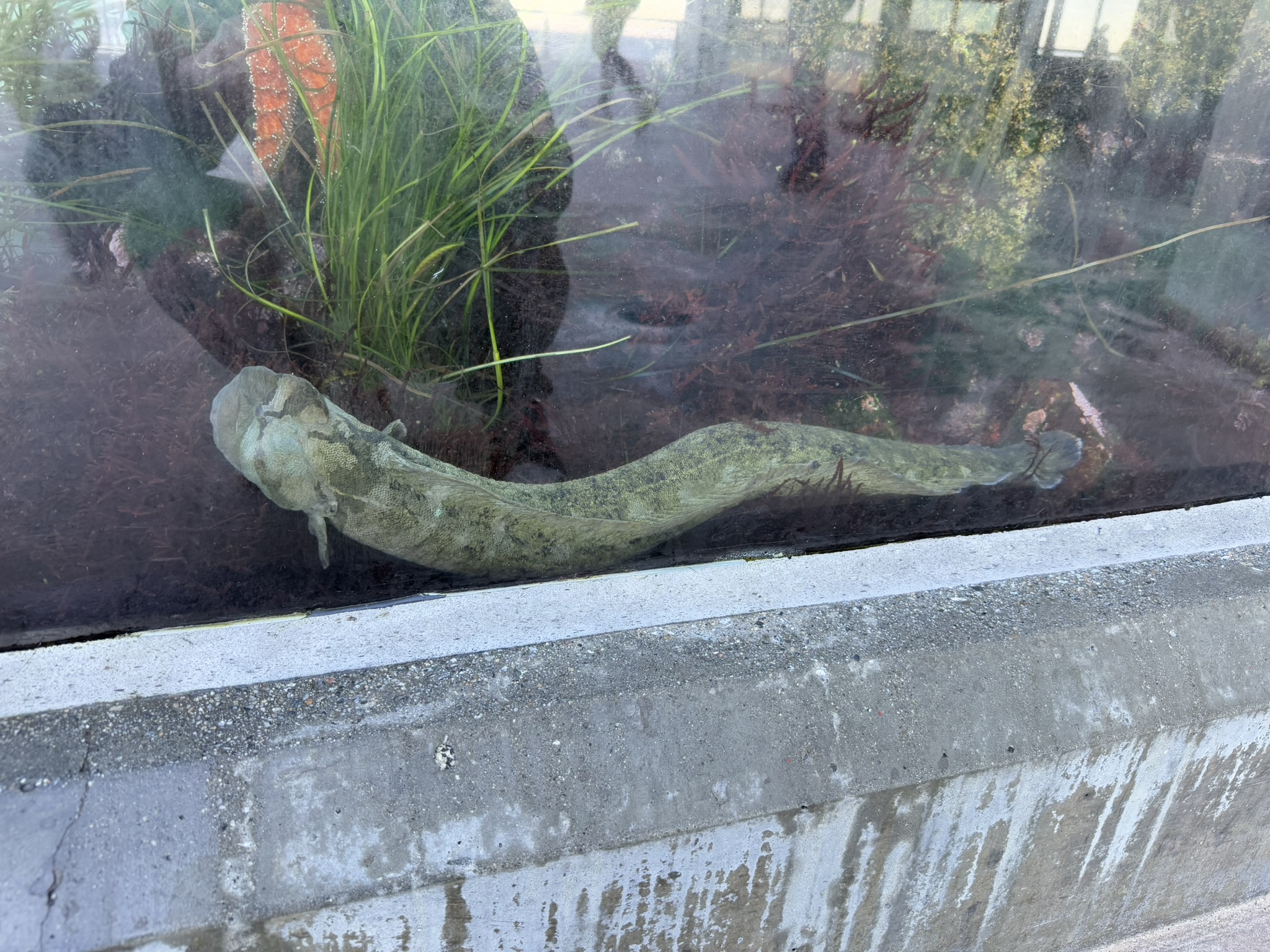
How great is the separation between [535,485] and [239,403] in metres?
0.53

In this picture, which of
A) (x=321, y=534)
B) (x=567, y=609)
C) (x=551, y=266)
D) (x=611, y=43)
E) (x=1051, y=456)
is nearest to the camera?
(x=611, y=43)

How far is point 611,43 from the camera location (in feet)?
3.94

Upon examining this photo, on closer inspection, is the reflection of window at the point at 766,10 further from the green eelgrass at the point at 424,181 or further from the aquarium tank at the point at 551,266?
the green eelgrass at the point at 424,181

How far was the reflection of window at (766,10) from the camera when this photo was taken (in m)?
1.25

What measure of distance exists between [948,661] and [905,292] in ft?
2.45

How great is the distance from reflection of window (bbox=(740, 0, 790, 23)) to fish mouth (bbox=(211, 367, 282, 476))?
0.95m

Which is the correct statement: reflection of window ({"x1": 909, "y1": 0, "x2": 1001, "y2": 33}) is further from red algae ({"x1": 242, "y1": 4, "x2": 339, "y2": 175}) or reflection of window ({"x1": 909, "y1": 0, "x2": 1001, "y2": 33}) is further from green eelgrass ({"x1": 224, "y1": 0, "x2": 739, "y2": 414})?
red algae ({"x1": 242, "y1": 4, "x2": 339, "y2": 175})

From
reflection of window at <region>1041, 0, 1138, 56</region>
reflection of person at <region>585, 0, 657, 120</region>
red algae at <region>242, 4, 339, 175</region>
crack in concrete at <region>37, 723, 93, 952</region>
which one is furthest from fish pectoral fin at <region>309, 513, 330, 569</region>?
reflection of window at <region>1041, 0, 1138, 56</region>

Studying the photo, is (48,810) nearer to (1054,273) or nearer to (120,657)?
(120,657)

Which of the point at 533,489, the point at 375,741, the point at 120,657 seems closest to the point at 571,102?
the point at 533,489

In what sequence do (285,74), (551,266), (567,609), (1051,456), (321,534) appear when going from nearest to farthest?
(285,74) → (551,266) → (321,534) → (567,609) → (1051,456)

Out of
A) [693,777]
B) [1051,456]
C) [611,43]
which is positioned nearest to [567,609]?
[693,777]

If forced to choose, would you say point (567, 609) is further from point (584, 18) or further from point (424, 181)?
point (584, 18)

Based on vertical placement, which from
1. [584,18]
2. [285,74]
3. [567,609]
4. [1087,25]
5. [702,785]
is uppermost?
[1087,25]
